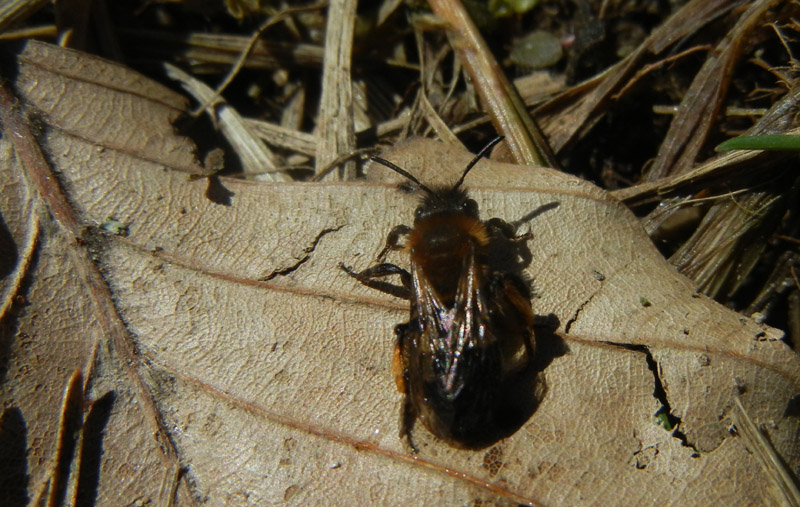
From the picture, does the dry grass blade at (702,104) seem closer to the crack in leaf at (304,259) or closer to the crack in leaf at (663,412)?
the crack in leaf at (663,412)

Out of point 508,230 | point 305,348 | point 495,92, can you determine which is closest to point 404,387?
point 305,348

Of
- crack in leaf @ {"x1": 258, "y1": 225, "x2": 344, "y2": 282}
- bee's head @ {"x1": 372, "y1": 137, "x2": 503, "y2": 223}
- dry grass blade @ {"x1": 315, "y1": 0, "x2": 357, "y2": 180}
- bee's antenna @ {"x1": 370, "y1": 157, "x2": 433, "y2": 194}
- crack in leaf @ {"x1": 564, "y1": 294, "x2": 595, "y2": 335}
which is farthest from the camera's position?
dry grass blade @ {"x1": 315, "y1": 0, "x2": 357, "y2": 180}

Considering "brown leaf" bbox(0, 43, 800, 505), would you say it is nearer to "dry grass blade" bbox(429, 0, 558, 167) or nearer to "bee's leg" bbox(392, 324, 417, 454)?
"bee's leg" bbox(392, 324, 417, 454)

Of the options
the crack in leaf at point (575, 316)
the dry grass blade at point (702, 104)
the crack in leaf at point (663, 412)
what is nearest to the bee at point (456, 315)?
the crack in leaf at point (575, 316)

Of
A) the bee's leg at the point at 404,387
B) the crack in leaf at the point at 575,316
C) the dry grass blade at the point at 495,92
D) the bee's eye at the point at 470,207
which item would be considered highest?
the dry grass blade at the point at 495,92

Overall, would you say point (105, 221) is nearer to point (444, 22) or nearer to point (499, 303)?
point (499, 303)

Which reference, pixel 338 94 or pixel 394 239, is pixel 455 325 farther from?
pixel 338 94

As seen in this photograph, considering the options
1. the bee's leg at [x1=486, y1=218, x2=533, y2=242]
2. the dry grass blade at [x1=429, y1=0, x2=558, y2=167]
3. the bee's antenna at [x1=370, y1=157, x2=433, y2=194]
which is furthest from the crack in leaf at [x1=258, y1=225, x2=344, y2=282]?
the dry grass blade at [x1=429, y1=0, x2=558, y2=167]
